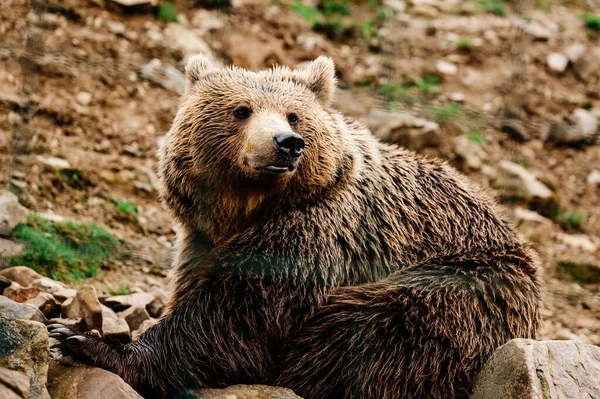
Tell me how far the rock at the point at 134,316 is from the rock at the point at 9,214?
997 millimetres

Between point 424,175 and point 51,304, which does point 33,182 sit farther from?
point 424,175

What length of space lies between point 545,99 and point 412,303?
5.72 meters

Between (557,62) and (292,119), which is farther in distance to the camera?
(557,62)

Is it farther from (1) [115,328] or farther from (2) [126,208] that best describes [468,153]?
(1) [115,328]

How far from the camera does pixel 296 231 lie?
4.37 m

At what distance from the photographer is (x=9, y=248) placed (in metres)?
5.03

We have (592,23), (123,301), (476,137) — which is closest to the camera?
(123,301)

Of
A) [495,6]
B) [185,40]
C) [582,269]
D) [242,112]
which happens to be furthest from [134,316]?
[495,6]

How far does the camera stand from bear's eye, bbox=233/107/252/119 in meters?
4.51

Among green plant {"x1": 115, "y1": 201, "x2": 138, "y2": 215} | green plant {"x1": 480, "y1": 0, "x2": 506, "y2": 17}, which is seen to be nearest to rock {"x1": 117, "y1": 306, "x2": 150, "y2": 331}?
green plant {"x1": 115, "y1": 201, "x2": 138, "y2": 215}

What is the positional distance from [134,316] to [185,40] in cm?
404

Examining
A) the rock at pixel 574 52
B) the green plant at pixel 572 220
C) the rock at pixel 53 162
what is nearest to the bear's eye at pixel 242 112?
the rock at pixel 53 162

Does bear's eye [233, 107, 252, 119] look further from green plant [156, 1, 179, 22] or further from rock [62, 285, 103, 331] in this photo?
green plant [156, 1, 179, 22]

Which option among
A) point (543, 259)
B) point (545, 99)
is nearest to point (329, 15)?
point (545, 99)
